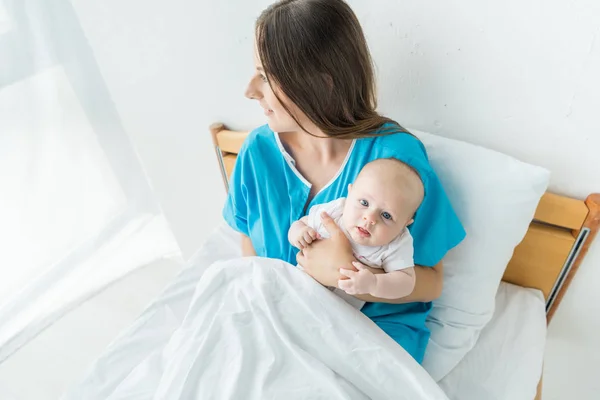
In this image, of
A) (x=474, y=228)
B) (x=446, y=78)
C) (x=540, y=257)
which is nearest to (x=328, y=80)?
(x=446, y=78)

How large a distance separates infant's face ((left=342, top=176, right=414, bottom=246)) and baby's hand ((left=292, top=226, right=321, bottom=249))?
113 millimetres

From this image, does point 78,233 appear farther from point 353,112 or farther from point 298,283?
point 353,112

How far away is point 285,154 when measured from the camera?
979 mm

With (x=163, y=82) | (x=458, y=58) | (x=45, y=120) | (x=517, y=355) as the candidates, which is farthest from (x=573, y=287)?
(x=45, y=120)

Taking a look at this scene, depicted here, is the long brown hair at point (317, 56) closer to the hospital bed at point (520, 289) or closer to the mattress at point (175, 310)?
the hospital bed at point (520, 289)

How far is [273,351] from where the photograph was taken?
768 mm

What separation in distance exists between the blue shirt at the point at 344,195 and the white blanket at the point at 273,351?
13cm

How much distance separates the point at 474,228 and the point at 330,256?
354 millimetres

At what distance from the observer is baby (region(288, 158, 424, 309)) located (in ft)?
2.44

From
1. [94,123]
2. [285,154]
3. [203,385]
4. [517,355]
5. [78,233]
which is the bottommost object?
[78,233]

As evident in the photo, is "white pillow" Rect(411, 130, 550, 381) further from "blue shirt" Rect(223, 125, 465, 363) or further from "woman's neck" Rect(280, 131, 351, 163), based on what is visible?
"woman's neck" Rect(280, 131, 351, 163)

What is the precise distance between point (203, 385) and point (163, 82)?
0.98 m

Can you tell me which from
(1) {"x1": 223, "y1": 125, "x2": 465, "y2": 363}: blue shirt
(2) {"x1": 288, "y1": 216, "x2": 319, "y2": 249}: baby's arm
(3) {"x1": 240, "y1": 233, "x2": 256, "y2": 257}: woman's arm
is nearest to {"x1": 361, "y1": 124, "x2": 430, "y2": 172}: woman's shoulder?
(1) {"x1": 223, "y1": 125, "x2": 465, "y2": 363}: blue shirt

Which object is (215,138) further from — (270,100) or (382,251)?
(382,251)
